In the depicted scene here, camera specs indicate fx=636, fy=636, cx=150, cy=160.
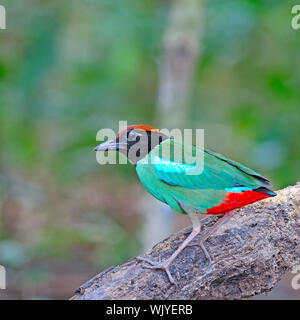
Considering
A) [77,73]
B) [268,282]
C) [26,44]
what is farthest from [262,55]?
[268,282]

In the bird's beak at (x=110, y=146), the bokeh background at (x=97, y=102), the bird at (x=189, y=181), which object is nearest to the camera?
the bird at (x=189, y=181)

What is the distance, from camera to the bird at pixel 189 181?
3.65m

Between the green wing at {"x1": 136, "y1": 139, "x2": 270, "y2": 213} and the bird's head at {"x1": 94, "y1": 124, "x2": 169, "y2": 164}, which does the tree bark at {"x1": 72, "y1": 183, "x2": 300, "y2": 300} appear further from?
the bird's head at {"x1": 94, "y1": 124, "x2": 169, "y2": 164}

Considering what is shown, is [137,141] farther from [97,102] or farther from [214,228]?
[97,102]

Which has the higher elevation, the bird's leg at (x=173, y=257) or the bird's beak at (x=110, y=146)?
the bird's beak at (x=110, y=146)

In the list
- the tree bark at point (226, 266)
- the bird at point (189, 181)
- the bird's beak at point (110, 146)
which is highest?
the bird's beak at point (110, 146)

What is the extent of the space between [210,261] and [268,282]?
37 cm

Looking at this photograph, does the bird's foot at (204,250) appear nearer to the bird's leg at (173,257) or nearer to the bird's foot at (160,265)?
the bird's leg at (173,257)

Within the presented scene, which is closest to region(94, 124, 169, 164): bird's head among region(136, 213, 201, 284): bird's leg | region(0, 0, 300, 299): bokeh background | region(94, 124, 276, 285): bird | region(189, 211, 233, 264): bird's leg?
region(94, 124, 276, 285): bird

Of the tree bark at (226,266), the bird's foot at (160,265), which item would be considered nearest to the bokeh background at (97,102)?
the tree bark at (226,266)

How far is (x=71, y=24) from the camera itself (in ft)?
24.6

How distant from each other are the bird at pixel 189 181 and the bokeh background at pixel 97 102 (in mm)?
1939
